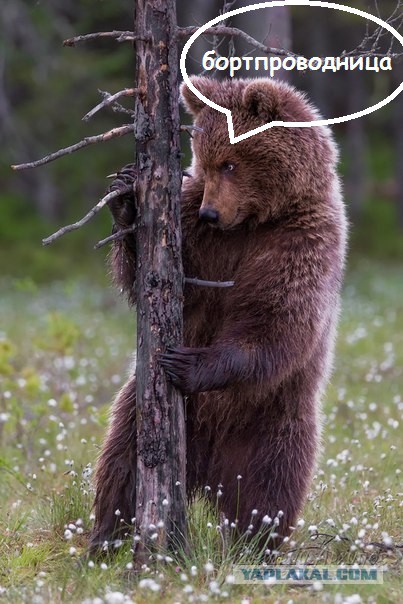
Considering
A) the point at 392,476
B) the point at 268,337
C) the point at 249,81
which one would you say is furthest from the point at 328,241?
the point at 392,476

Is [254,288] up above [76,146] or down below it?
below

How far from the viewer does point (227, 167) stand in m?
4.68

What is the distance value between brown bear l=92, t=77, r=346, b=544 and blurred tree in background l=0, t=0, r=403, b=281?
1203 cm

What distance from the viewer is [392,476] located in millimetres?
6129

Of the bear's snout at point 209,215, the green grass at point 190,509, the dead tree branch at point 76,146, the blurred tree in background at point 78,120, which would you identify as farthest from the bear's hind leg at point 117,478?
the blurred tree in background at point 78,120

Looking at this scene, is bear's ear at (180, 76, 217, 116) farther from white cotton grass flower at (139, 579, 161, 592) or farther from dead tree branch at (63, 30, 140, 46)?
white cotton grass flower at (139, 579, 161, 592)

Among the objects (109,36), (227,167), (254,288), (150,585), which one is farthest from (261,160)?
(150,585)

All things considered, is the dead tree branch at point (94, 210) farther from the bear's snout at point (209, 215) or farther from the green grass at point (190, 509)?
the green grass at point (190, 509)

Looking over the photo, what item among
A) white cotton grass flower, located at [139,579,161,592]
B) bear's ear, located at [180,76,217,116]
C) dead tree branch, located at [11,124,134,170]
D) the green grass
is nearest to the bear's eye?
bear's ear, located at [180,76,217,116]

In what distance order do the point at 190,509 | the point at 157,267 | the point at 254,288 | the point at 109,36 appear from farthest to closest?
the point at 190,509
the point at 254,288
the point at 157,267
the point at 109,36

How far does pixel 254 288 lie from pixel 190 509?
1162mm

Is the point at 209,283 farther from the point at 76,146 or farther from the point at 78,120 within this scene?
the point at 78,120

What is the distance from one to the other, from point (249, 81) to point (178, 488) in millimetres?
2087

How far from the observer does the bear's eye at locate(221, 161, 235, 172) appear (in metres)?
4.67
